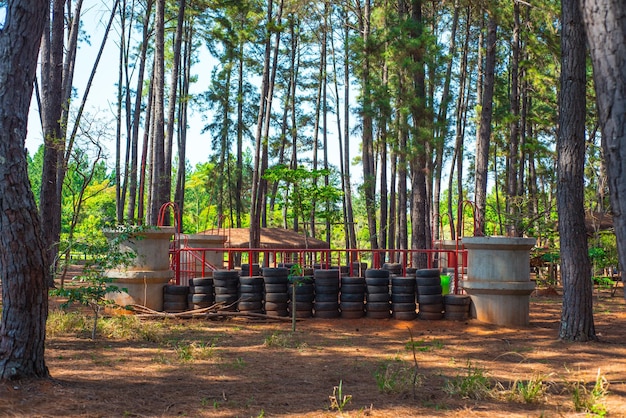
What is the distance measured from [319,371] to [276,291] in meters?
5.29

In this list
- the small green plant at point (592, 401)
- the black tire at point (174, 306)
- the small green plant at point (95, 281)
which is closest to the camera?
the small green plant at point (592, 401)

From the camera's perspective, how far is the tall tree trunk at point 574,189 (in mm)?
10625

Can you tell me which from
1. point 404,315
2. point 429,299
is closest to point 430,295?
point 429,299

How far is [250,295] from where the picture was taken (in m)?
13.4

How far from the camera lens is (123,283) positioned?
13.4 meters

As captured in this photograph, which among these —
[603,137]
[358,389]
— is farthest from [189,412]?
[603,137]

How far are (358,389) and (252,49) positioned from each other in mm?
39068

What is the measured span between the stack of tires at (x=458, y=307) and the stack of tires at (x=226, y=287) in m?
4.58

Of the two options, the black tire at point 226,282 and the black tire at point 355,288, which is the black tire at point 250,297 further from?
the black tire at point 355,288

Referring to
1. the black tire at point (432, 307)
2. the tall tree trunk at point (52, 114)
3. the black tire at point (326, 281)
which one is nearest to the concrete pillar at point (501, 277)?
the black tire at point (432, 307)

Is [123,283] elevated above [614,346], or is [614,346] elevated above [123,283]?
[123,283]

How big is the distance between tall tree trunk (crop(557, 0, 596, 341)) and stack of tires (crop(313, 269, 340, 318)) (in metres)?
4.75

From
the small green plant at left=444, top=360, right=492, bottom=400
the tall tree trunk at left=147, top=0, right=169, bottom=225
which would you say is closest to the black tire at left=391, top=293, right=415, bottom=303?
the small green plant at left=444, top=360, right=492, bottom=400

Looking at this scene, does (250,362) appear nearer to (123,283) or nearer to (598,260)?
(123,283)
